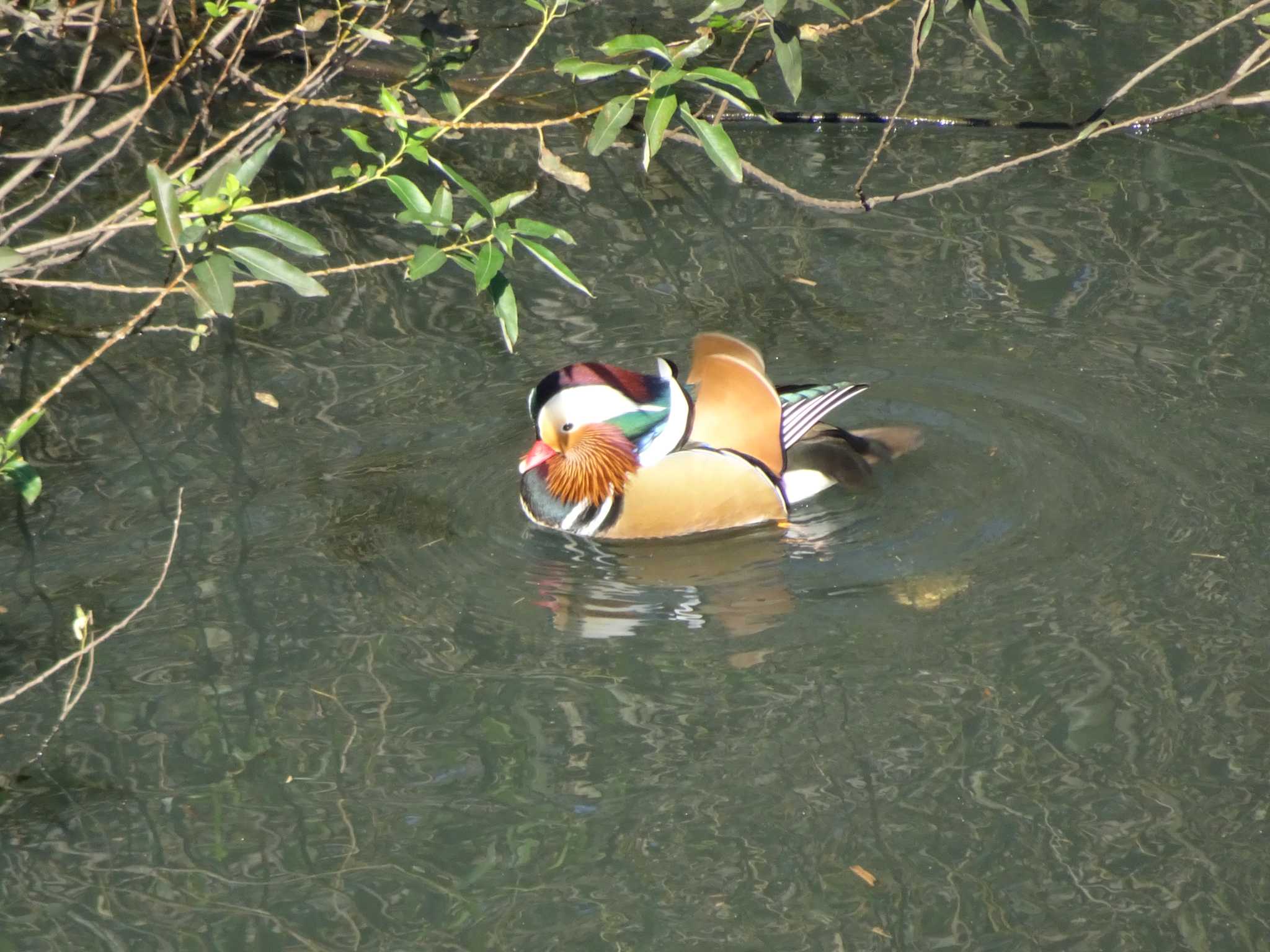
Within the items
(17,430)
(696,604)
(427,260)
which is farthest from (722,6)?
(17,430)

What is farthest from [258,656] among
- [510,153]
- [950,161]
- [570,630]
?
[950,161]

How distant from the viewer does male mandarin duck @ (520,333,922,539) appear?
543 centimetres

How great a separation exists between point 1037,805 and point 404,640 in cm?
196

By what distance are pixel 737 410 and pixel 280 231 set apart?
78.6 inches

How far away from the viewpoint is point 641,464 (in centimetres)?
565

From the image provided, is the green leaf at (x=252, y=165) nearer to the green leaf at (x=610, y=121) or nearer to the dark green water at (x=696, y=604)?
the green leaf at (x=610, y=121)

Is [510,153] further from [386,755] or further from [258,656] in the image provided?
[386,755]

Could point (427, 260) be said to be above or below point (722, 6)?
below

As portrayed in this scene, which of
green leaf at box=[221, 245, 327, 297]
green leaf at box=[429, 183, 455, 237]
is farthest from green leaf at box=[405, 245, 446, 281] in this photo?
green leaf at box=[221, 245, 327, 297]

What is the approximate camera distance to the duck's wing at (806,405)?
5.40 metres

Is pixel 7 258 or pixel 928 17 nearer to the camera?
pixel 7 258

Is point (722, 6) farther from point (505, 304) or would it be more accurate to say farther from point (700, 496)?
point (700, 496)

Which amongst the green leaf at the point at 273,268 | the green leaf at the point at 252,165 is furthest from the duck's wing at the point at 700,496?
the green leaf at the point at 252,165

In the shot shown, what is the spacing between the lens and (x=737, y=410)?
5477 millimetres
